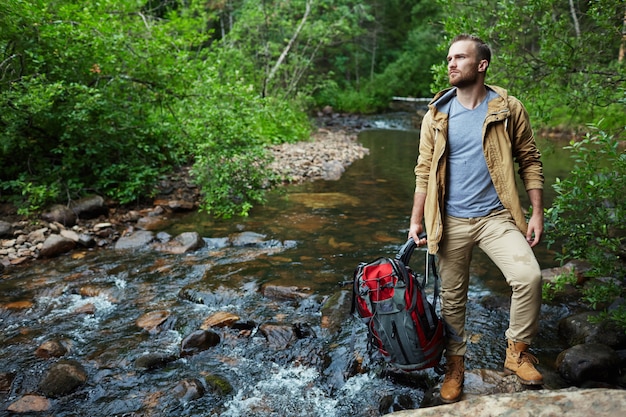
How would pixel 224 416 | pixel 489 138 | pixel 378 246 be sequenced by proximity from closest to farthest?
1. pixel 489 138
2. pixel 224 416
3. pixel 378 246

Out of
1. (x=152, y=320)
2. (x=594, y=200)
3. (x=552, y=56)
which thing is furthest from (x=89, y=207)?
(x=594, y=200)

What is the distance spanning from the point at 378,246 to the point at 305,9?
48.4ft

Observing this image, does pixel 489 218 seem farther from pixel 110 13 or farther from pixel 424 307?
pixel 110 13

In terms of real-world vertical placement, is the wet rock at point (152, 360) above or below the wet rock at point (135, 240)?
below

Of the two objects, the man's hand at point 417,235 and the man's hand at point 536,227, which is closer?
the man's hand at point 536,227

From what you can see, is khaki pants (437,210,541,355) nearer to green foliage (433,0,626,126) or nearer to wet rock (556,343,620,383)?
wet rock (556,343,620,383)

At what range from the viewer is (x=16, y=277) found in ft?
20.4

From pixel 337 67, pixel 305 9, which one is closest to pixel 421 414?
pixel 305 9

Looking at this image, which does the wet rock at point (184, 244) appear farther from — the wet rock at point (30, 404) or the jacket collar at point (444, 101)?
the jacket collar at point (444, 101)

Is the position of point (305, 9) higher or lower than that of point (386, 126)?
higher

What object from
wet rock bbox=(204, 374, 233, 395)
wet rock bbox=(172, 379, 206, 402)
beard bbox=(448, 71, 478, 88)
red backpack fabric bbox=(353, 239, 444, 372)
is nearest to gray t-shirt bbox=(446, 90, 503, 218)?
beard bbox=(448, 71, 478, 88)

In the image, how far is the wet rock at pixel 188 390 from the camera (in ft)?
12.1

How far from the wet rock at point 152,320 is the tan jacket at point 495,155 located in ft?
9.95

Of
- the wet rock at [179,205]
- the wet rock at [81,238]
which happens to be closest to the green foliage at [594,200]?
the wet rock at [81,238]
